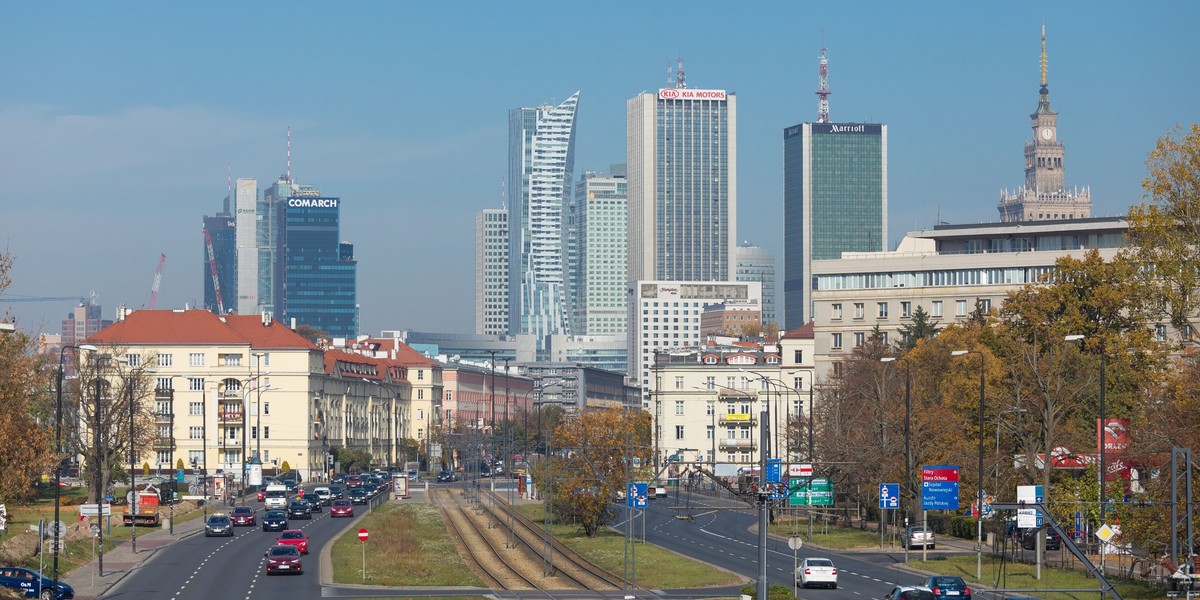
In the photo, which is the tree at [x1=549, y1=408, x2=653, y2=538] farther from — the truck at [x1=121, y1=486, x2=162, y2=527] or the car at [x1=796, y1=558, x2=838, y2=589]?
the car at [x1=796, y1=558, x2=838, y2=589]

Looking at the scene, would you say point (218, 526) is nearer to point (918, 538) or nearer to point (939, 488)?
point (918, 538)

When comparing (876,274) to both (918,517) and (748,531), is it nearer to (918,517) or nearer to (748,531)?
(748,531)

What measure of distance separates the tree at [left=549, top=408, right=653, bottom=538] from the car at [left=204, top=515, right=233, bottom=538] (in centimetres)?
2008

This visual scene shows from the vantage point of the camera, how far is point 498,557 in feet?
295

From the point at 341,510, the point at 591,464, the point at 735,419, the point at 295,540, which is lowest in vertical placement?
the point at 341,510

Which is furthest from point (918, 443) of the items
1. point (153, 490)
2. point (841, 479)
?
point (153, 490)

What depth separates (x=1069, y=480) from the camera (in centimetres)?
8294

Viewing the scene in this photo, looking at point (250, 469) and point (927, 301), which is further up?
point (927, 301)

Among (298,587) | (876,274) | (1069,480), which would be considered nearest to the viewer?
(298,587)

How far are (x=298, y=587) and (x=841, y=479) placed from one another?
48.4m

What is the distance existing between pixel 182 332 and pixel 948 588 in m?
143

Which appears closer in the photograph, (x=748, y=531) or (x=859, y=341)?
(x=748, y=531)

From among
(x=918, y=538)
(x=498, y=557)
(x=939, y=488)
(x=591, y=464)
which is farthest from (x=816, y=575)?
(x=591, y=464)

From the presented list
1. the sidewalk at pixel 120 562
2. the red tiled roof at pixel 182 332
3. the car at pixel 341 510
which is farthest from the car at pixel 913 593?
the red tiled roof at pixel 182 332
